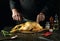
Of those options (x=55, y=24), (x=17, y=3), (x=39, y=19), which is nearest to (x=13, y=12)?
(x=17, y=3)

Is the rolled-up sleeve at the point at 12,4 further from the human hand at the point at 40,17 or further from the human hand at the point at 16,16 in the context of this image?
the human hand at the point at 40,17

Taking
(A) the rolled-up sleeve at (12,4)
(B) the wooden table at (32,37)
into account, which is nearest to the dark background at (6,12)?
(A) the rolled-up sleeve at (12,4)

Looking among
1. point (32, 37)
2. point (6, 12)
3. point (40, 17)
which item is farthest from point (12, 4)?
point (32, 37)

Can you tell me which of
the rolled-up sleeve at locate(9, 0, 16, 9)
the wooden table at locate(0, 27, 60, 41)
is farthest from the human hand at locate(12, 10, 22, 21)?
the wooden table at locate(0, 27, 60, 41)

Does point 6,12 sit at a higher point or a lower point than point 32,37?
higher

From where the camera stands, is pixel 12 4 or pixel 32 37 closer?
pixel 32 37

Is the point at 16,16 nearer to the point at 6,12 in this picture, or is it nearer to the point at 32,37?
the point at 6,12

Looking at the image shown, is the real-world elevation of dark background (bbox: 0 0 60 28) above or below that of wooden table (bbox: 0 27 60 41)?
above

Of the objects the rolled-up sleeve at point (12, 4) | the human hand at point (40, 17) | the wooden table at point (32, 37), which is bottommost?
the wooden table at point (32, 37)

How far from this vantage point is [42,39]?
0.84m

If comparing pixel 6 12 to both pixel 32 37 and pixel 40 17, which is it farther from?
pixel 32 37

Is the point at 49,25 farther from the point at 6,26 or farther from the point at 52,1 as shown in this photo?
the point at 6,26

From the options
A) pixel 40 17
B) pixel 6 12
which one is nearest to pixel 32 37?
pixel 40 17

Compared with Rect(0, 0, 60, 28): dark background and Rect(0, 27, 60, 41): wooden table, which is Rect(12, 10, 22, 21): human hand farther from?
Rect(0, 27, 60, 41): wooden table
